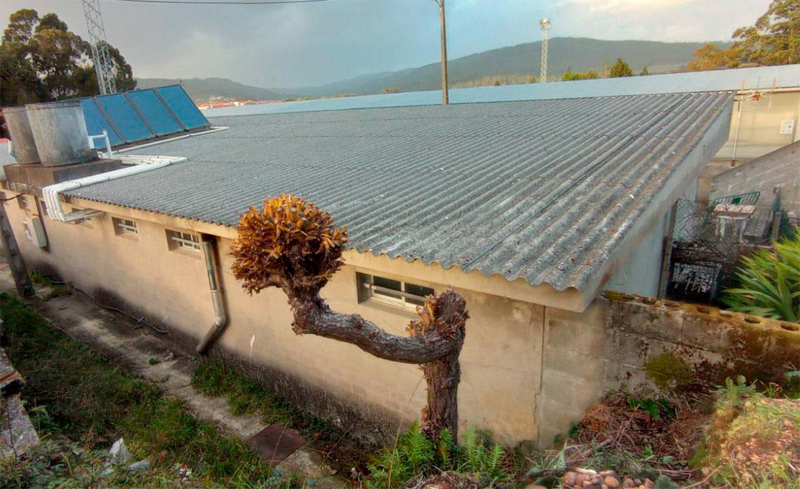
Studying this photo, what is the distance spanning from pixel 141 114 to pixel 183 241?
29.5ft

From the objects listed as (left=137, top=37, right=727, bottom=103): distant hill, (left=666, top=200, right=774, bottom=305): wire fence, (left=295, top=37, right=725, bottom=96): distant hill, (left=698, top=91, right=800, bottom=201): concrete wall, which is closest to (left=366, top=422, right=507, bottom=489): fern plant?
(left=666, top=200, right=774, bottom=305): wire fence

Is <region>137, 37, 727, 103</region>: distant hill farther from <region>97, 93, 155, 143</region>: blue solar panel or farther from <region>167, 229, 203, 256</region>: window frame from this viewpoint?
<region>167, 229, 203, 256</region>: window frame

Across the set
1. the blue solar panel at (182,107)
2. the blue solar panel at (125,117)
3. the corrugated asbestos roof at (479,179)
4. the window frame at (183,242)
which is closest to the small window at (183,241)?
the window frame at (183,242)

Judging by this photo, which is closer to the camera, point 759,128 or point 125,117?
point 125,117

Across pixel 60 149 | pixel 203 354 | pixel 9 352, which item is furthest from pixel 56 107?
pixel 203 354

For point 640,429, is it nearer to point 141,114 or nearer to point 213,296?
point 213,296

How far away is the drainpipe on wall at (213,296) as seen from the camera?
7434 millimetres

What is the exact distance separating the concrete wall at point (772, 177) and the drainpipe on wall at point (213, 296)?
1410 centimetres

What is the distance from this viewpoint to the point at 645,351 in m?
3.94

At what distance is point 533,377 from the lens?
4645mm

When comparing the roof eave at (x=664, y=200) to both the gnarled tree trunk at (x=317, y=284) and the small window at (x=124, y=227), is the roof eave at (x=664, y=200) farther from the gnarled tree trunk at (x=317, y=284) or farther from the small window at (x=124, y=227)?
the small window at (x=124, y=227)

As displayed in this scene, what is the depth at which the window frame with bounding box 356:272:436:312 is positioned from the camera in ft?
18.2

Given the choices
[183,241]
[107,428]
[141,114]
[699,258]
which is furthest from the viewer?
[141,114]

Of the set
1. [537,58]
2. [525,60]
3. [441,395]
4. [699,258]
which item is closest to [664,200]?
[699,258]
